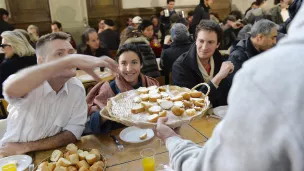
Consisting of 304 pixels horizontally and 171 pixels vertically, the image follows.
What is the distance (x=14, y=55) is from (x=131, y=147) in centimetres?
241

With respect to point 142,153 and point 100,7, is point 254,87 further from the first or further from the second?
point 100,7

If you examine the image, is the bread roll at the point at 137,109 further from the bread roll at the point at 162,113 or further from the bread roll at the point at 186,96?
the bread roll at the point at 186,96

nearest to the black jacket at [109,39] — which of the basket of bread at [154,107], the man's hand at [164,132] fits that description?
the basket of bread at [154,107]

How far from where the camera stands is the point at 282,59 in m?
0.45

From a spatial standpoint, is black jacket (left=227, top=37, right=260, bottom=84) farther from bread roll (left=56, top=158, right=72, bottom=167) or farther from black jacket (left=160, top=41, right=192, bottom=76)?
bread roll (left=56, top=158, right=72, bottom=167)

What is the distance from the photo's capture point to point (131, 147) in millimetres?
1556

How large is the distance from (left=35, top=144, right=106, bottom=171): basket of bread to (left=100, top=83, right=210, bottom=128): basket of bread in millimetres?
217

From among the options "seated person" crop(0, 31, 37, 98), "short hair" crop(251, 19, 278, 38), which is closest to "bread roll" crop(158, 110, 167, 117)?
"short hair" crop(251, 19, 278, 38)

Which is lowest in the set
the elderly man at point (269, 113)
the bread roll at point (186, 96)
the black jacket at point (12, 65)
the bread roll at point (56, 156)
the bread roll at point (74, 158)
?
the bread roll at point (56, 156)

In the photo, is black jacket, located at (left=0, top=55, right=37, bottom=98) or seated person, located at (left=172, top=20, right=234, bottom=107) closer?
seated person, located at (left=172, top=20, right=234, bottom=107)

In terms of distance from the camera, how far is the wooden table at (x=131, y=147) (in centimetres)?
139

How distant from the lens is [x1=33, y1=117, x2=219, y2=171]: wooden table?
4.56 feet

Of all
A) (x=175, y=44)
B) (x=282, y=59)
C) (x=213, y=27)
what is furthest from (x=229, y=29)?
(x=282, y=59)

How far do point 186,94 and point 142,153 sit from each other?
493 mm
